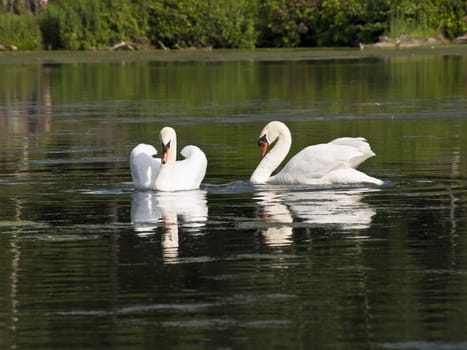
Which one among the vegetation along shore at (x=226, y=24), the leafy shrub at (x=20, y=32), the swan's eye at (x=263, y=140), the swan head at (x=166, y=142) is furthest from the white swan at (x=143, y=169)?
the leafy shrub at (x=20, y=32)

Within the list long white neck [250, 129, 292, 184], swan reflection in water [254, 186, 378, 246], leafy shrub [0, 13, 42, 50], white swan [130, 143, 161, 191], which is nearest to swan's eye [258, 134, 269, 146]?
long white neck [250, 129, 292, 184]

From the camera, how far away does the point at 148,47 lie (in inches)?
3140

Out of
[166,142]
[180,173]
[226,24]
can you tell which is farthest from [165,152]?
[226,24]

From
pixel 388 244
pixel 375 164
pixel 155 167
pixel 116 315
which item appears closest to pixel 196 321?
pixel 116 315

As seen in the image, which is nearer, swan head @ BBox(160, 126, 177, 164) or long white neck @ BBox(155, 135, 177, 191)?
long white neck @ BBox(155, 135, 177, 191)

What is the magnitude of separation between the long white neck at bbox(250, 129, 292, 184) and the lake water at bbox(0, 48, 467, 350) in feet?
1.32

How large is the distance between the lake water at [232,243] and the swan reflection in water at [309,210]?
0.9 inches

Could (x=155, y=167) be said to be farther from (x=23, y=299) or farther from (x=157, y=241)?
(x=23, y=299)

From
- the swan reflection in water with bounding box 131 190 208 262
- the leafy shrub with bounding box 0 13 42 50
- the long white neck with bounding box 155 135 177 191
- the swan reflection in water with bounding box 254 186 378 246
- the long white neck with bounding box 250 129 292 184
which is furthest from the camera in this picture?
the leafy shrub with bounding box 0 13 42 50

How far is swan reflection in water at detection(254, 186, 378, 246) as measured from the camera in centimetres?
1287

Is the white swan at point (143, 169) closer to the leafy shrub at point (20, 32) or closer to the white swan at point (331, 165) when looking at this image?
the white swan at point (331, 165)

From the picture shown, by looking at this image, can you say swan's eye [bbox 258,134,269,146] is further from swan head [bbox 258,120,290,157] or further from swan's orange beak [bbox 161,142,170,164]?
swan's orange beak [bbox 161,142,170,164]

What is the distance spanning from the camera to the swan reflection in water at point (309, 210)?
42.2 feet

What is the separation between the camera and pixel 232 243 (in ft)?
39.7
